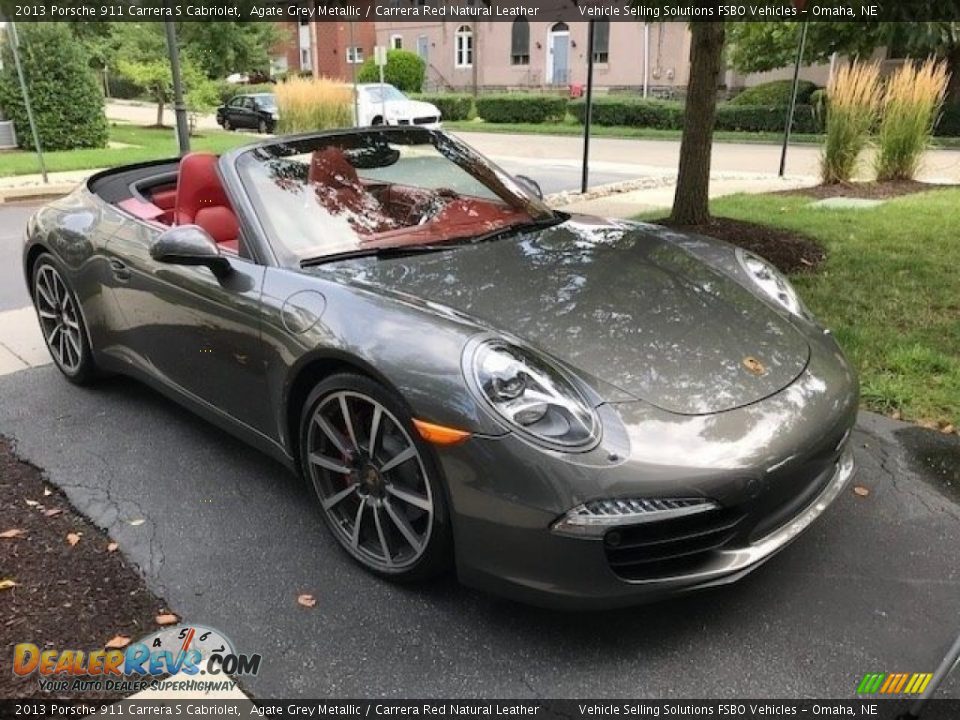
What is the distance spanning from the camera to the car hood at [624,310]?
2.42m

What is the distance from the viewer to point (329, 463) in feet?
8.94

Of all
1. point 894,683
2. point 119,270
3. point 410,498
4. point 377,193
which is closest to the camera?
point 894,683

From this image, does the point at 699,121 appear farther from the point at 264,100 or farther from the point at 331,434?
the point at 264,100

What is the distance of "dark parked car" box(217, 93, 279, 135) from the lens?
988 inches

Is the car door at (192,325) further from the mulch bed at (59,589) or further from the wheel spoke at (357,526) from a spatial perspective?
the mulch bed at (59,589)

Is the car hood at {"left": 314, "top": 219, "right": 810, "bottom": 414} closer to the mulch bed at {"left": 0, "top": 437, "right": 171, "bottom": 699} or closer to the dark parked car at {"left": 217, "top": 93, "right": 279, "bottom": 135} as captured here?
the mulch bed at {"left": 0, "top": 437, "right": 171, "bottom": 699}

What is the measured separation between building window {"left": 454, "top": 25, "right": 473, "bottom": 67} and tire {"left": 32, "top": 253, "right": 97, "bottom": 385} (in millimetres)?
43924

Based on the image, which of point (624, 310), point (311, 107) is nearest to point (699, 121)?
point (624, 310)

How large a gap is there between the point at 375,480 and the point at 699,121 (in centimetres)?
555

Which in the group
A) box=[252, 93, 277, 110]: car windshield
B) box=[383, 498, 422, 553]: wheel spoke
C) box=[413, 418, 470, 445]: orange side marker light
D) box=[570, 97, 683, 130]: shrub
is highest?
box=[413, 418, 470, 445]: orange side marker light

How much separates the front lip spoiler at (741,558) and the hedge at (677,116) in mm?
23157

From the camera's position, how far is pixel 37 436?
382 centimetres

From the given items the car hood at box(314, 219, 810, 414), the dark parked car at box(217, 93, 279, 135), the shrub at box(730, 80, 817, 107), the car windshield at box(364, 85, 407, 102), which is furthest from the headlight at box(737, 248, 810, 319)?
the shrub at box(730, 80, 817, 107)

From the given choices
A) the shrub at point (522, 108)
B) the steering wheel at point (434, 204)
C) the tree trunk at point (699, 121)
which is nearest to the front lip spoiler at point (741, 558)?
the steering wheel at point (434, 204)
